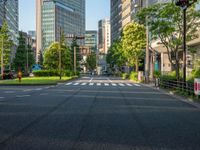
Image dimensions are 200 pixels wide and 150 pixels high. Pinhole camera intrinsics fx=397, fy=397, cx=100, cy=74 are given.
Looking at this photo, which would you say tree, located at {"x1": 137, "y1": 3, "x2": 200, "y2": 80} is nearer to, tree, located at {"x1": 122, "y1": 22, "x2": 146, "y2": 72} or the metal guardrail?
the metal guardrail

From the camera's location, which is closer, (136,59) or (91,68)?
(136,59)

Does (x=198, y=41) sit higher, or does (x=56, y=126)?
(x=198, y=41)

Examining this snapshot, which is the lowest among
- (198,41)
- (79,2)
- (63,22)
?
(198,41)

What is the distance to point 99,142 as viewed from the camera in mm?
7848

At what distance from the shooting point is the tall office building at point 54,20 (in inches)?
5837

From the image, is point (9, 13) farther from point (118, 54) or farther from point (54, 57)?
point (118, 54)

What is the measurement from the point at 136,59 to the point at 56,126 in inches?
2163

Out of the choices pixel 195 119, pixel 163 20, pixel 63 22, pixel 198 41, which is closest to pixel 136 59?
pixel 198 41

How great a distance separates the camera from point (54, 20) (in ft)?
497

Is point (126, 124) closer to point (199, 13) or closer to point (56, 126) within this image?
point (56, 126)

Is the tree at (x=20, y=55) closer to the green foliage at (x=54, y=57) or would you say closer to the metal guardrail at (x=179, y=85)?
the green foliage at (x=54, y=57)

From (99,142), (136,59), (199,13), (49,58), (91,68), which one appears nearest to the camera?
(99,142)

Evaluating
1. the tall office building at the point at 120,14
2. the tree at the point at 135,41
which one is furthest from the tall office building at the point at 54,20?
the tree at the point at 135,41

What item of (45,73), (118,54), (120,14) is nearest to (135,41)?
(45,73)
